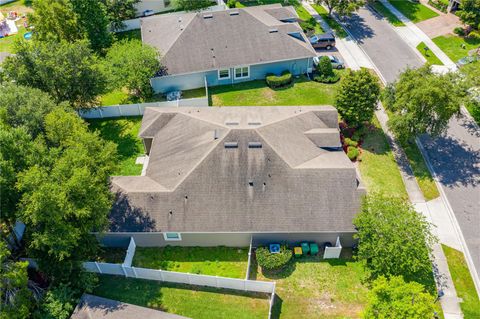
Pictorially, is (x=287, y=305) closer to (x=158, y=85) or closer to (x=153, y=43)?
(x=158, y=85)

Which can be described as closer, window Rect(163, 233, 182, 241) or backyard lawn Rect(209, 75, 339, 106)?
window Rect(163, 233, 182, 241)

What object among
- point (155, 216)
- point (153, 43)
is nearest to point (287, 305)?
point (155, 216)

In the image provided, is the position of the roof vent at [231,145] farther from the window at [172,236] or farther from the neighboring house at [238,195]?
the window at [172,236]


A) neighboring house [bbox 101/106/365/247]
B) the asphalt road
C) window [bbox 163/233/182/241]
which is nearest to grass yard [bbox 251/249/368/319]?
neighboring house [bbox 101/106/365/247]

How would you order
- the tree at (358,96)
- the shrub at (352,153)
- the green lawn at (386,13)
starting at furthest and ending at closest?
the green lawn at (386,13) → the shrub at (352,153) → the tree at (358,96)

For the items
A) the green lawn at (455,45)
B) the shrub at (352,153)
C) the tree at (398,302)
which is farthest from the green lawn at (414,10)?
the tree at (398,302)

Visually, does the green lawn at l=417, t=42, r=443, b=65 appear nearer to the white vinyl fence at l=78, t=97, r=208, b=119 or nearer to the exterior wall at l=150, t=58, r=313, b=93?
the exterior wall at l=150, t=58, r=313, b=93
